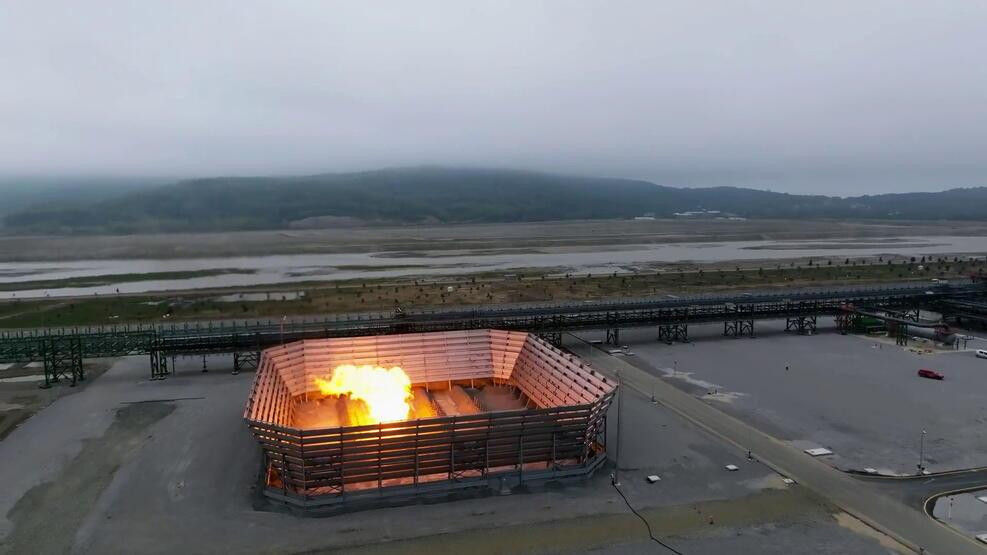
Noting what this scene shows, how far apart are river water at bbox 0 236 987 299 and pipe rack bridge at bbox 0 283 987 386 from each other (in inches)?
1690

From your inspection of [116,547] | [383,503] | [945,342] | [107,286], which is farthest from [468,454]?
[107,286]

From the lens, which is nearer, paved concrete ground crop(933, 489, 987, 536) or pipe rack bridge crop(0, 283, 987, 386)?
paved concrete ground crop(933, 489, 987, 536)

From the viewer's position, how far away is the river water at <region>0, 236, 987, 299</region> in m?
119

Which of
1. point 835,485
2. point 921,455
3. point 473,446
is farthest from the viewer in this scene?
point 921,455

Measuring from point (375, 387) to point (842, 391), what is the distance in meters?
38.1

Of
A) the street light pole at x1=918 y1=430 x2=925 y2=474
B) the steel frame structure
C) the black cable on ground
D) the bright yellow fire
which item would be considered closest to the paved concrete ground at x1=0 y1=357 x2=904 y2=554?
the black cable on ground

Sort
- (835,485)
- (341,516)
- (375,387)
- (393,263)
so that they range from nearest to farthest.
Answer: (341,516), (835,485), (375,387), (393,263)

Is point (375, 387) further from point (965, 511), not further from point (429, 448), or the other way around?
point (965, 511)

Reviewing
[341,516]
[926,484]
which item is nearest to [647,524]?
[341,516]

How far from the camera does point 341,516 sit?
3166 centimetres

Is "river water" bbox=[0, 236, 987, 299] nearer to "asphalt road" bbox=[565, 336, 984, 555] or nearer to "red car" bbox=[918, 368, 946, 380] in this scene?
"red car" bbox=[918, 368, 946, 380]

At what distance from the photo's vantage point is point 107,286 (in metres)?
113

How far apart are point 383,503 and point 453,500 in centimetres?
371

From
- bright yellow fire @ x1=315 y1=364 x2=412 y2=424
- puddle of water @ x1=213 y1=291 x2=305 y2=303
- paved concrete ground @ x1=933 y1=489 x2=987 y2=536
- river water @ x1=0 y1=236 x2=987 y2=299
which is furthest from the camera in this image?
river water @ x1=0 y1=236 x2=987 y2=299
